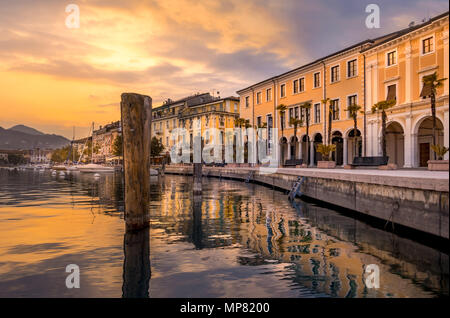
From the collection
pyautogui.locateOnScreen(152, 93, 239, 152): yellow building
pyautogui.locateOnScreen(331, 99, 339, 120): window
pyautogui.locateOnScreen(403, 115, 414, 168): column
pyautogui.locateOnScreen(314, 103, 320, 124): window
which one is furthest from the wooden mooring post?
pyautogui.locateOnScreen(152, 93, 239, 152): yellow building

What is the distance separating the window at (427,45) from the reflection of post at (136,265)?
2607 centimetres

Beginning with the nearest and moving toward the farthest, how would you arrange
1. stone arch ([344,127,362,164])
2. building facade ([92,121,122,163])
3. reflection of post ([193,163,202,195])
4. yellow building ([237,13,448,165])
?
reflection of post ([193,163,202,195]), yellow building ([237,13,448,165]), stone arch ([344,127,362,164]), building facade ([92,121,122,163])

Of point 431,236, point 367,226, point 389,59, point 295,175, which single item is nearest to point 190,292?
point 431,236

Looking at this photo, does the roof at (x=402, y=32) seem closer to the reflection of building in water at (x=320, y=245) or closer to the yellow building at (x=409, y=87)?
the yellow building at (x=409, y=87)

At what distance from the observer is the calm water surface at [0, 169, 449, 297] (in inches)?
251

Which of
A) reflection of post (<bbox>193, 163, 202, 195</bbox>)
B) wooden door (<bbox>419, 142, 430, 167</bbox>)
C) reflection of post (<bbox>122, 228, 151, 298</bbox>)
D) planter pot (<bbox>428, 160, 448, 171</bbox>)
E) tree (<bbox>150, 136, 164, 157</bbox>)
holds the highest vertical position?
tree (<bbox>150, 136, 164, 157</bbox>)

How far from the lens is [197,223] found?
13.1m

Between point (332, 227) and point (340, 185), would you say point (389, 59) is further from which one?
point (332, 227)

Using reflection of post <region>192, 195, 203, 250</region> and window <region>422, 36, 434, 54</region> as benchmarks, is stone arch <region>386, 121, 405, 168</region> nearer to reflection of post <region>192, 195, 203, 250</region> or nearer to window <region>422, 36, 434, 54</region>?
window <region>422, 36, 434, 54</region>

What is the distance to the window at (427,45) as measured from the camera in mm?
Answer: 26844

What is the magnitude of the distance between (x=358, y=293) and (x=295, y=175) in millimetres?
16911

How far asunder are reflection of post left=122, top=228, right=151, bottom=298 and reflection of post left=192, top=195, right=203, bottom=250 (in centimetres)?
135
